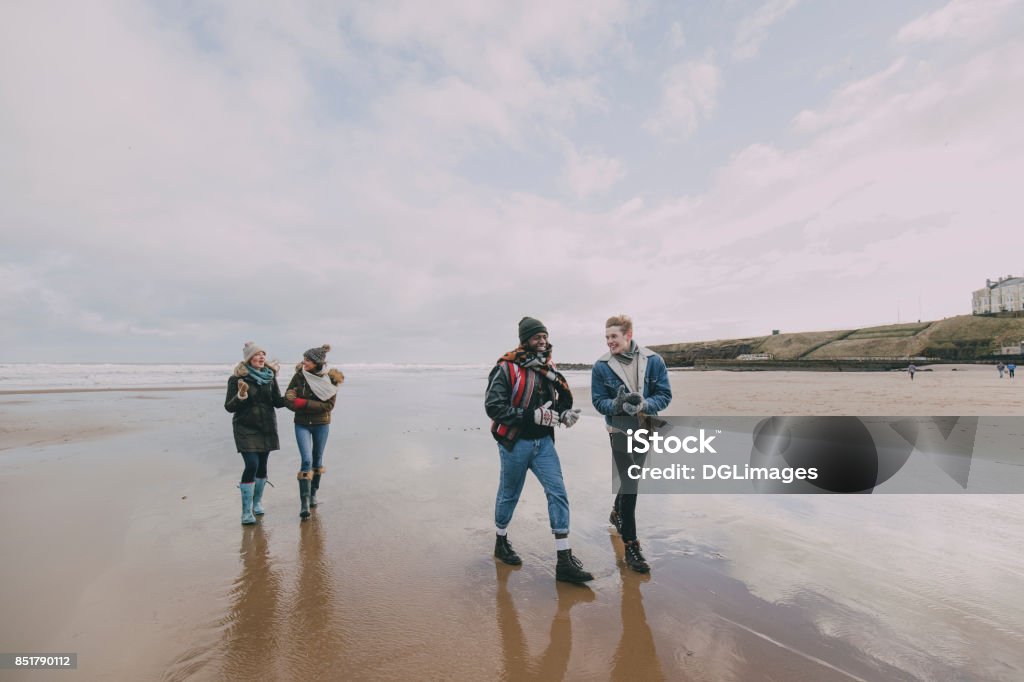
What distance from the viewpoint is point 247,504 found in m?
5.54

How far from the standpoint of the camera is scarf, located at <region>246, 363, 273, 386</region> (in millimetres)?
5762

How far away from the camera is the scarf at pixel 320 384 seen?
6130mm

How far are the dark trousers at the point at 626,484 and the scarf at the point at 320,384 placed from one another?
4.08 m

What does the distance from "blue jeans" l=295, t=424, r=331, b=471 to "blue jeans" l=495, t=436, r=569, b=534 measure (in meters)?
3.07

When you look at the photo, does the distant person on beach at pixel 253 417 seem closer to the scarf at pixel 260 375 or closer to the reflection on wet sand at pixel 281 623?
the scarf at pixel 260 375

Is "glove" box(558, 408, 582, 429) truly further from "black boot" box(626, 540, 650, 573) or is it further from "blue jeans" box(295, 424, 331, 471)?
"blue jeans" box(295, 424, 331, 471)

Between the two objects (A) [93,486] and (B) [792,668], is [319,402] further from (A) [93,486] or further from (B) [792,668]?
(B) [792,668]

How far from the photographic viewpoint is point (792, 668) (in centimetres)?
273

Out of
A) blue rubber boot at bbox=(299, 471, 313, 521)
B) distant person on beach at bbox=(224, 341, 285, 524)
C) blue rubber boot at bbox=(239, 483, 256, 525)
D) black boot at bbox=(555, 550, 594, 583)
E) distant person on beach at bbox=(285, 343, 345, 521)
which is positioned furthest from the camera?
distant person on beach at bbox=(285, 343, 345, 521)

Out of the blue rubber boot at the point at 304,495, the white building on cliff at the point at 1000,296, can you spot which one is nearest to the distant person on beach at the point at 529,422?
the blue rubber boot at the point at 304,495

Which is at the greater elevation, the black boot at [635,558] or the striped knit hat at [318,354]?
the striped knit hat at [318,354]

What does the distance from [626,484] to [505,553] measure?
1.45 m

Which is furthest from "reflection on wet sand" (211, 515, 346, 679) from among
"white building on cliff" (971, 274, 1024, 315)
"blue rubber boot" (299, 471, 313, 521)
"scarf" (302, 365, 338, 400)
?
"white building on cliff" (971, 274, 1024, 315)

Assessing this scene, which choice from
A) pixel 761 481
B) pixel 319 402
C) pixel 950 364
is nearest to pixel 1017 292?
pixel 950 364
